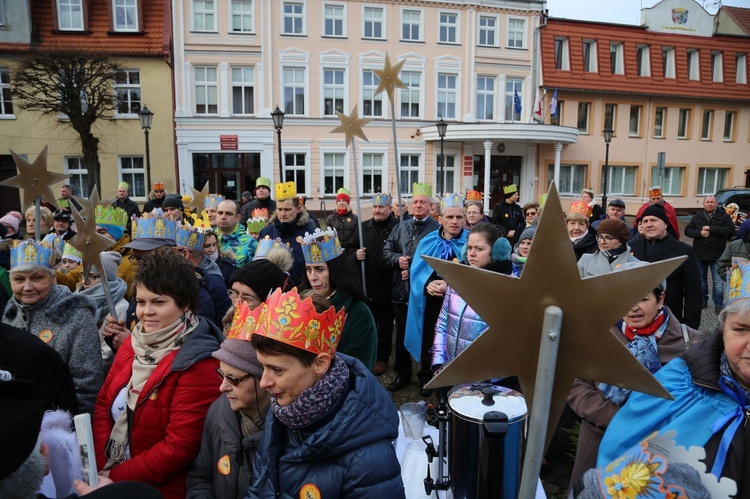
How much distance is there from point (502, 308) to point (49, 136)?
24568 mm

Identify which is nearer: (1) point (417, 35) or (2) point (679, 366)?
(2) point (679, 366)

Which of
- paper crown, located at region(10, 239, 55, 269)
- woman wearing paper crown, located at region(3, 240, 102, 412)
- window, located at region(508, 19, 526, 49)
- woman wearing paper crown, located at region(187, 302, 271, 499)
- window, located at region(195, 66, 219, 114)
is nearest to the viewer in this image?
woman wearing paper crown, located at region(187, 302, 271, 499)

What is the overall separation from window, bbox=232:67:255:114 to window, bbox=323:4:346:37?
4.01 meters

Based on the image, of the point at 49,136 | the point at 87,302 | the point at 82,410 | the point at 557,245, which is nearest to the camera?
the point at 557,245

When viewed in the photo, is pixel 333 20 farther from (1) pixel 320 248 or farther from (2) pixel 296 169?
(1) pixel 320 248

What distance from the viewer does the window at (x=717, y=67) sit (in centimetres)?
2762

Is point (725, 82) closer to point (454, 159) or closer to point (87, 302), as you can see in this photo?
point (454, 159)

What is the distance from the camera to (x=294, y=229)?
5930 mm

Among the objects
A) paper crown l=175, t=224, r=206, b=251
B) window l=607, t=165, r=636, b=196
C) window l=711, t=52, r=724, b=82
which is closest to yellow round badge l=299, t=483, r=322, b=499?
paper crown l=175, t=224, r=206, b=251

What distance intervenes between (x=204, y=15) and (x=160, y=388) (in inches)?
921

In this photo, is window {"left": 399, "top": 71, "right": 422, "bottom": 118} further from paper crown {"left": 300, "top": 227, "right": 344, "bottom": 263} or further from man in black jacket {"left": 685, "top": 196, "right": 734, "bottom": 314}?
paper crown {"left": 300, "top": 227, "right": 344, "bottom": 263}

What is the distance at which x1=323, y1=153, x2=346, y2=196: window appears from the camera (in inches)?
936

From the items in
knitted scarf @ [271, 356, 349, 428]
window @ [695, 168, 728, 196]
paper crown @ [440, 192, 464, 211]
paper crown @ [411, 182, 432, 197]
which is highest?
A: window @ [695, 168, 728, 196]

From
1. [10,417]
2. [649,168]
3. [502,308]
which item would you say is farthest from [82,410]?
[649,168]
